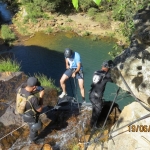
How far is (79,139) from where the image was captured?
6508 mm

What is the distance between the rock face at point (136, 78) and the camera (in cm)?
421

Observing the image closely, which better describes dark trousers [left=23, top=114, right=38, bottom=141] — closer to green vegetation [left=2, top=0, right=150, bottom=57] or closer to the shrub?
green vegetation [left=2, top=0, right=150, bottom=57]

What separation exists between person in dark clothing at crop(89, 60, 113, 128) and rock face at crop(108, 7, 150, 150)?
2.68 ft

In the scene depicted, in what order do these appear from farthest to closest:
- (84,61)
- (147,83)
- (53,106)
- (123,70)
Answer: (84,61), (53,106), (123,70), (147,83)

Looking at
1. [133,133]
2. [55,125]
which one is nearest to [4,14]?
[55,125]

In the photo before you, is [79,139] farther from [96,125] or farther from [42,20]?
[42,20]

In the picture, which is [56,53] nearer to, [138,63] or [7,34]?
[7,34]

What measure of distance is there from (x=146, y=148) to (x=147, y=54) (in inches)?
74.0

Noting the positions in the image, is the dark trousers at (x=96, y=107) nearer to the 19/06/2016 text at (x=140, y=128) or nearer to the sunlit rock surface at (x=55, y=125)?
the sunlit rock surface at (x=55, y=125)

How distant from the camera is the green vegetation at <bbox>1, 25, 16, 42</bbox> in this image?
18.4 metres

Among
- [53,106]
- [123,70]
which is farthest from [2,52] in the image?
[123,70]

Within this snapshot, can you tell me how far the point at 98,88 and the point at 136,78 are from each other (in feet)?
6.05
